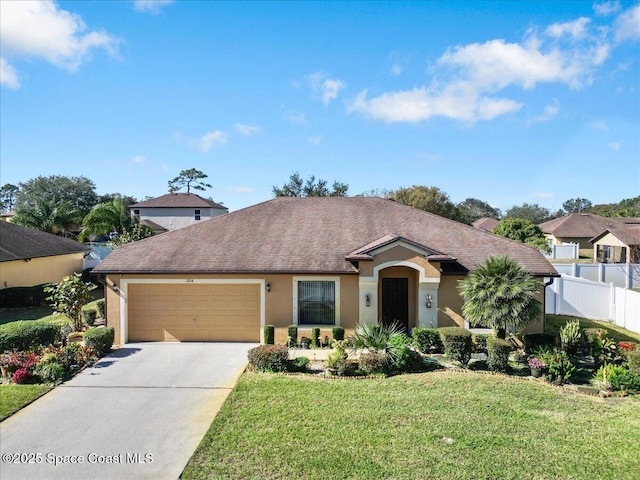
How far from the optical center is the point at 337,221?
62.8 feet

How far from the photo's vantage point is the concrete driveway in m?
7.62

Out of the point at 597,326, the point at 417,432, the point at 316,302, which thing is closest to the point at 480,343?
Result: the point at 316,302

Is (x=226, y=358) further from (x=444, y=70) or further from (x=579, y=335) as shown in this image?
(x=444, y=70)

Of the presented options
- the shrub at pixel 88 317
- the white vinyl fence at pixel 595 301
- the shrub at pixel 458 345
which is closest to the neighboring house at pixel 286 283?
the shrub at pixel 88 317

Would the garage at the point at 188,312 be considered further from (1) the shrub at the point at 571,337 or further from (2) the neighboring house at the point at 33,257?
(2) the neighboring house at the point at 33,257

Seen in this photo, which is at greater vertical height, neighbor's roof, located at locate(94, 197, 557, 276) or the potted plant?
neighbor's roof, located at locate(94, 197, 557, 276)

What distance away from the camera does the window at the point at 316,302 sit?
1580 centimetres

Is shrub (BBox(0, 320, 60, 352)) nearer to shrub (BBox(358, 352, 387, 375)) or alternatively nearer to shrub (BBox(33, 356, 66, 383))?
shrub (BBox(33, 356, 66, 383))

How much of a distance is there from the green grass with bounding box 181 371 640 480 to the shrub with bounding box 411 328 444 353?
273cm

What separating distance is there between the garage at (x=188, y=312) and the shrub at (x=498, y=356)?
331 inches

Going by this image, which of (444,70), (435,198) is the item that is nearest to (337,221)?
(444,70)

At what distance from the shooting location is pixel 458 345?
12578 millimetres

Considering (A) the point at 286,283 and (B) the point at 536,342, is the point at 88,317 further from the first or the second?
(B) the point at 536,342

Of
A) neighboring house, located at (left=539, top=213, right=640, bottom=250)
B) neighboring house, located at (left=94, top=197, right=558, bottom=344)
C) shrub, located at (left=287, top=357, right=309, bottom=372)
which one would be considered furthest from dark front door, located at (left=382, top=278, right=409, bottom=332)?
neighboring house, located at (left=539, top=213, right=640, bottom=250)
